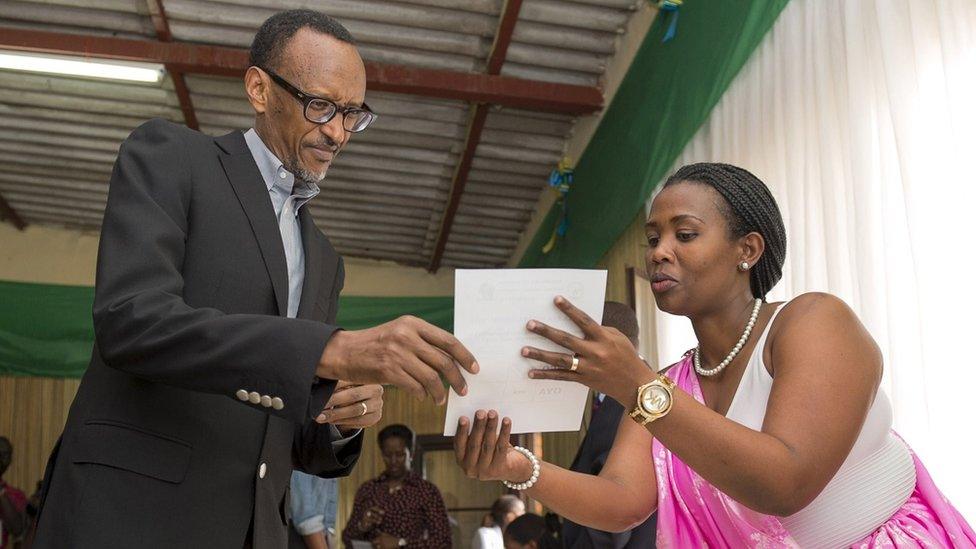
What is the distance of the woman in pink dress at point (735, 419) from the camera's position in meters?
1.73

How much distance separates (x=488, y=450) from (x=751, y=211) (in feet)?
2.45

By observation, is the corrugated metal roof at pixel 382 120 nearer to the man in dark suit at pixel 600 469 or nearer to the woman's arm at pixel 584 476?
the man in dark suit at pixel 600 469

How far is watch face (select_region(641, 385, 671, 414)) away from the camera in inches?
67.6

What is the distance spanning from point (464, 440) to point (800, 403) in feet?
1.98

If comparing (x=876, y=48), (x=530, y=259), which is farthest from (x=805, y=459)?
(x=530, y=259)

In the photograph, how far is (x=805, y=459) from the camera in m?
1.76

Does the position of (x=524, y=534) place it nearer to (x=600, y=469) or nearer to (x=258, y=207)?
(x=600, y=469)

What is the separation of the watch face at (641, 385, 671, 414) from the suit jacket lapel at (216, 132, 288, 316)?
639 mm

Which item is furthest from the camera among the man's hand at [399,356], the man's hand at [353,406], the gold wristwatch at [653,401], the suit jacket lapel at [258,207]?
the man's hand at [353,406]

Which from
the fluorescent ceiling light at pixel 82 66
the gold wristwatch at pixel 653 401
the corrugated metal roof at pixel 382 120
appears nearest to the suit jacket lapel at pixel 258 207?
the gold wristwatch at pixel 653 401

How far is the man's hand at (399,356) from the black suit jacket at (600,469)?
195cm

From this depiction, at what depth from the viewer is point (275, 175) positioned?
81.7 inches

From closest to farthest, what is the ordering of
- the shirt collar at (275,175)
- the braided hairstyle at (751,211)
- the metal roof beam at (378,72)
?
the shirt collar at (275,175) < the braided hairstyle at (751,211) < the metal roof beam at (378,72)

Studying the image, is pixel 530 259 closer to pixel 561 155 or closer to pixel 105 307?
pixel 561 155
